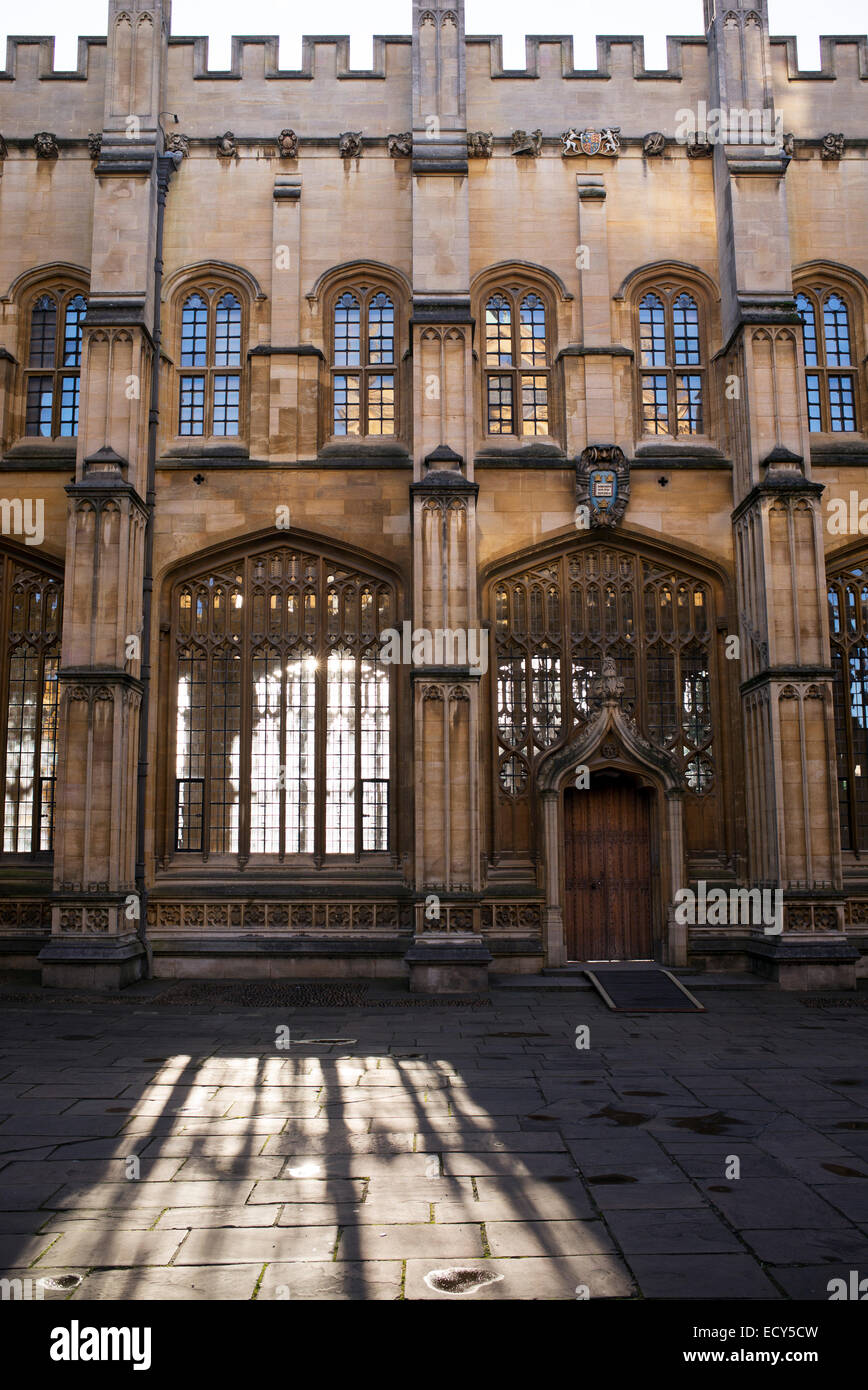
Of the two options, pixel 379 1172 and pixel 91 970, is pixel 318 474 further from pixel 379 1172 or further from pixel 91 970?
pixel 379 1172

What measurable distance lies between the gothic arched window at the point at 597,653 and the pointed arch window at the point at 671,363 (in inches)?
106

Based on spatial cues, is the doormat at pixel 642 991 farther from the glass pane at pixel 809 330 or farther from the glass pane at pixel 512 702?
the glass pane at pixel 809 330

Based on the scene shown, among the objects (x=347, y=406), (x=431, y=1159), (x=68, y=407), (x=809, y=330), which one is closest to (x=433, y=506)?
(x=347, y=406)

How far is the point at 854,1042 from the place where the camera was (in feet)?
36.3

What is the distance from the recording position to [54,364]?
18.5 meters

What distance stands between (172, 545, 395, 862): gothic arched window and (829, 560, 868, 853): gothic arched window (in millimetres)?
7574

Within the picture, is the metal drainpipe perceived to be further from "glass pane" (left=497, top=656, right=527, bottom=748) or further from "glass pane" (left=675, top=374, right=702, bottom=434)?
"glass pane" (left=675, top=374, right=702, bottom=434)

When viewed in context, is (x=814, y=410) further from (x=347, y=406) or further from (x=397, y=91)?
(x=397, y=91)

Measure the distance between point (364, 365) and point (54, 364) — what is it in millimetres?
5550

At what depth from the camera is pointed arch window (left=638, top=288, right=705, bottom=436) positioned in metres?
18.3

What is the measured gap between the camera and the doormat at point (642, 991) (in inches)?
540

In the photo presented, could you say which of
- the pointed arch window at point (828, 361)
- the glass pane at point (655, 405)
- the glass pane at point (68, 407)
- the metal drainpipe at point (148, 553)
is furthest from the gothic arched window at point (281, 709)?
the pointed arch window at point (828, 361)

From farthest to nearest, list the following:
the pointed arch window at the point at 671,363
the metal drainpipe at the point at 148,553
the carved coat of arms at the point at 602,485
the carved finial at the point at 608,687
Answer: the pointed arch window at the point at 671,363 → the carved coat of arms at the point at 602,485 → the carved finial at the point at 608,687 → the metal drainpipe at the point at 148,553

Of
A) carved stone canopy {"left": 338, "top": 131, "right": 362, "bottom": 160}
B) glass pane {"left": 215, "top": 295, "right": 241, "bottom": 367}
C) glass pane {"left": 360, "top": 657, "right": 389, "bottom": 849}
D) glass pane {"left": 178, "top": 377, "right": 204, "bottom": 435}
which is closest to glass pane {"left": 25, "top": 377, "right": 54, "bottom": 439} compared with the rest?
glass pane {"left": 178, "top": 377, "right": 204, "bottom": 435}
